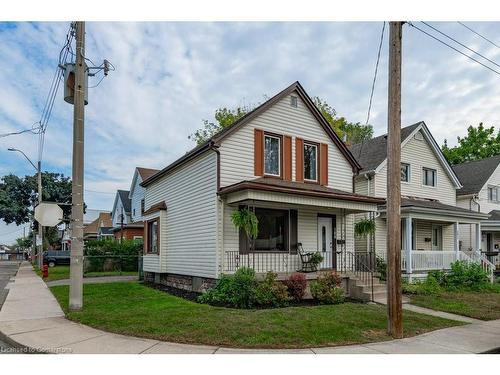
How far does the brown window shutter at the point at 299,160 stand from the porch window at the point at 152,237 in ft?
21.0

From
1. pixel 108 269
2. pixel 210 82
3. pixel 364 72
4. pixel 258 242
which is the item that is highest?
pixel 210 82

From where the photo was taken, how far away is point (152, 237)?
18.6 m

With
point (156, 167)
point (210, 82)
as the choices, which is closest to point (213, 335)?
point (210, 82)

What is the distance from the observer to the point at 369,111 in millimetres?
13797

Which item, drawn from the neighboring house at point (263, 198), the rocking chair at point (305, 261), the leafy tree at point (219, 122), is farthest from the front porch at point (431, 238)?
the leafy tree at point (219, 122)

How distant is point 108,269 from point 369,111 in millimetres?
18729

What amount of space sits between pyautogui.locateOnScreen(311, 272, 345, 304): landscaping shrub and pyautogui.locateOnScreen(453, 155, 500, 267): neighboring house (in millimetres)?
15268

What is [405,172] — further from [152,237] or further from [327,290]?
[152,237]

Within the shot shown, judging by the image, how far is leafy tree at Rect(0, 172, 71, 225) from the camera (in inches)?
1866

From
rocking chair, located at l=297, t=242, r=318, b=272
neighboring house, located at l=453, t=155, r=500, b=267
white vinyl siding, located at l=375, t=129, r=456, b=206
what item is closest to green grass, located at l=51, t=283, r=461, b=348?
rocking chair, located at l=297, t=242, r=318, b=272

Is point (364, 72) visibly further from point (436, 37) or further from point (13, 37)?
point (13, 37)

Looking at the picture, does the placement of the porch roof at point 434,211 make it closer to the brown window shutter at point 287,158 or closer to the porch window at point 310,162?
the porch window at point 310,162

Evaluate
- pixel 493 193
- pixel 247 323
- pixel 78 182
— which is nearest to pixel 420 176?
pixel 493 193

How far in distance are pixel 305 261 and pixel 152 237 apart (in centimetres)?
745
